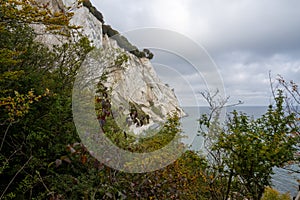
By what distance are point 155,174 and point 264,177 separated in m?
1.05

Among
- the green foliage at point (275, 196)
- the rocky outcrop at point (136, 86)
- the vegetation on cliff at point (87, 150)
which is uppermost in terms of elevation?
the rocky outcrop at point (136, 86)

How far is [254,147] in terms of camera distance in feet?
7.06

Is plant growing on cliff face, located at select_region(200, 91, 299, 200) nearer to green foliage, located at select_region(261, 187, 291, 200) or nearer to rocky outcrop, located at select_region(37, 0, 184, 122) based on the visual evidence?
rocky outcrop, located at select_region(37, 0, 184, 122)

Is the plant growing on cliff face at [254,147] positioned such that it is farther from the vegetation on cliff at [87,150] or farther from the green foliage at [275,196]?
the green foliage at [275,196]

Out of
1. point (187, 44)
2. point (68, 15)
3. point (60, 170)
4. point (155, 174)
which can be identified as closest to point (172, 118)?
point (155, 174)

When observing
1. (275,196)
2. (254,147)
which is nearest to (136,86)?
(254,147)

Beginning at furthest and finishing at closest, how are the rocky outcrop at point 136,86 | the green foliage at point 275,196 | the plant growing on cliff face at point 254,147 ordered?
the green foliage at point 275,196
the rocky outcrop at point 136,86
the plant growing on cliff face at point 254,147

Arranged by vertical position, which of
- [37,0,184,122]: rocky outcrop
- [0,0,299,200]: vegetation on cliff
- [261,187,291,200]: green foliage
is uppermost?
[37,0,184,122]: rocky outcrop

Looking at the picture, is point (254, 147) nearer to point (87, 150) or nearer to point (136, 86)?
point (87, 150)

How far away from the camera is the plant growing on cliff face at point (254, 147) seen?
213 cm

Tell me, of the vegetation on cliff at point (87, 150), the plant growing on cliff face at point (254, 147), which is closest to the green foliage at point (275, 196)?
the vegetation on cliff at point (87, 150)

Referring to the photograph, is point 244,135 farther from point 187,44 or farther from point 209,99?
point 187,44

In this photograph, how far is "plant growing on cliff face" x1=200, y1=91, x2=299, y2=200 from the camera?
2127mm

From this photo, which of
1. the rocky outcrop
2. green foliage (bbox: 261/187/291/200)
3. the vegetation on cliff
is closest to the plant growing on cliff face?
the vegetation on cliff
